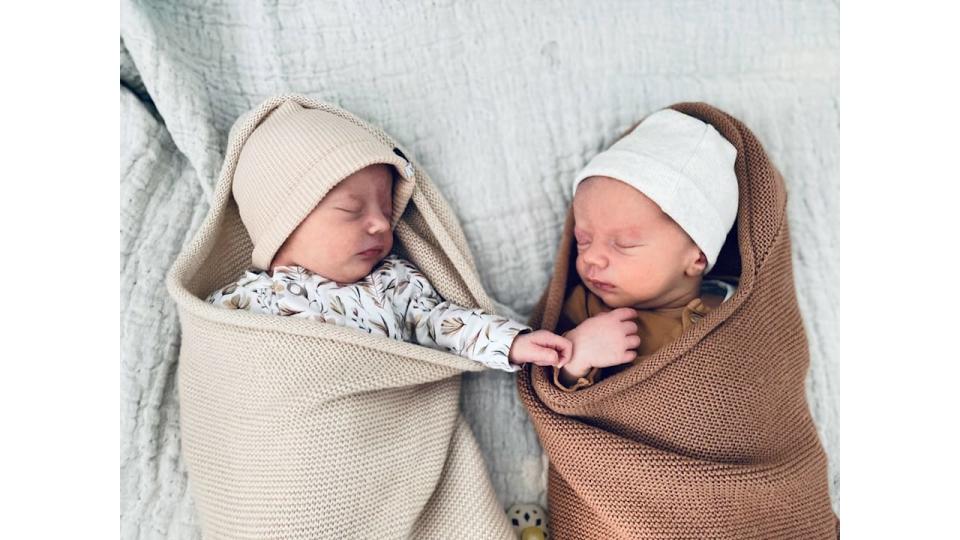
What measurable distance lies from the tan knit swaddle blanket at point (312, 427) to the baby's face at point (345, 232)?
0.48 feet

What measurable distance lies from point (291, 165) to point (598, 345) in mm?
612

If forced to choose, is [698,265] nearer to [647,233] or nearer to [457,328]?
[647,233]

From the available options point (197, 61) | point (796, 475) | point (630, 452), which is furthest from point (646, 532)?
point (197, 61)

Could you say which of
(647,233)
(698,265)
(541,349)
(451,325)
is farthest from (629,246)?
(451,325)

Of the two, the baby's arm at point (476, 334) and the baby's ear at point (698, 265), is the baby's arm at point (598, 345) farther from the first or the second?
the baby's ear at point (698, 265)

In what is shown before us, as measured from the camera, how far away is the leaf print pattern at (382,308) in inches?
50.1

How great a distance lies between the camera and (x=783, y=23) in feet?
5.03

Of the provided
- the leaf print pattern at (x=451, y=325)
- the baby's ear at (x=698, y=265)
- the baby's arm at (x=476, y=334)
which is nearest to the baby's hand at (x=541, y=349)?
the baby's arm at (x=476, y=334)

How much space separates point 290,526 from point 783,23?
1350 millimetres

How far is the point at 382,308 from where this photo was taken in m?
1.32

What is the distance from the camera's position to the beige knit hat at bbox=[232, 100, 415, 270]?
4.15 ft

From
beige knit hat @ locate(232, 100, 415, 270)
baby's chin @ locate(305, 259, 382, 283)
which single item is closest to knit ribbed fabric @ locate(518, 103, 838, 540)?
baby's chin @ locate(305, 259, 382, 283)

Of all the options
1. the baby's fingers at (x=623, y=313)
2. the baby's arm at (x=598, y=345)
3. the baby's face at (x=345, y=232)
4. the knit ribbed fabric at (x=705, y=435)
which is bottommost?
the knit ribbed fabric at (x=705, y=435)

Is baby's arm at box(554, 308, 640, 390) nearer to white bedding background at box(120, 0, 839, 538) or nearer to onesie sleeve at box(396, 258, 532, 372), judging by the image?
onesie sleeve at box(396, 258, 532, 372)
